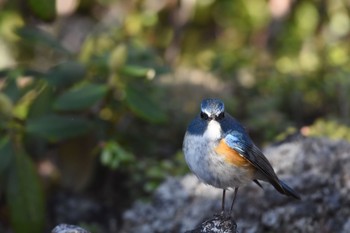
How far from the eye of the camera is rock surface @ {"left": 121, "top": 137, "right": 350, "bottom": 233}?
15.0 ft

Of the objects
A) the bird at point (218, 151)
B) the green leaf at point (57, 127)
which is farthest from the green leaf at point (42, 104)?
the bird at point (218, 151)

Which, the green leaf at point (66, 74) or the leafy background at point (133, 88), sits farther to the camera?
the green leaf at point (66, 74)

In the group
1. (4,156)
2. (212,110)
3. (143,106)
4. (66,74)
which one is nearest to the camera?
(212,110)

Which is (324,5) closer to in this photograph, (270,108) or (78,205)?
(270,108)

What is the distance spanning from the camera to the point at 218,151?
3.87m

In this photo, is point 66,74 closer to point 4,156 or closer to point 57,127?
point 57,127

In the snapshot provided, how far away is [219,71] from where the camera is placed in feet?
24.6

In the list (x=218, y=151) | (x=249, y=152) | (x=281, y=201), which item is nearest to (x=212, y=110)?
(x=218, y=151)

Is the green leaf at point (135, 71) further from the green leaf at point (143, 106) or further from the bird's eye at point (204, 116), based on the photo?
the bird's eye at point (204, 116)

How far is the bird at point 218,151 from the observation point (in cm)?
385

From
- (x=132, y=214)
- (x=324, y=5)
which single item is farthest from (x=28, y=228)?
(x=324, y=5)

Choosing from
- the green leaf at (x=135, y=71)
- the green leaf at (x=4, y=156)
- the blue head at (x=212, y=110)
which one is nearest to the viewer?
the blue head at (x=212, y=110)

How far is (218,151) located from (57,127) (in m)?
1.86

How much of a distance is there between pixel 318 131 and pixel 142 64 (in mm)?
1560
